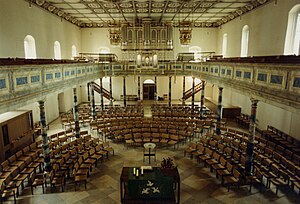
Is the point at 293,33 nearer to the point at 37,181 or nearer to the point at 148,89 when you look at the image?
the point at 37,181

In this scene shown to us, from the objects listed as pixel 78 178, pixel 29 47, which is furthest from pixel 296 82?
pixel 29 47

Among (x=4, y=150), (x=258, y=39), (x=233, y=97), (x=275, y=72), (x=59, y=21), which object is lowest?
(x=4, y=150)

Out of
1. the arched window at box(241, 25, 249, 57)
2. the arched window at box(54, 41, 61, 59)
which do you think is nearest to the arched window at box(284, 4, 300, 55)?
the arched window at box(241, 25, 249, 57)

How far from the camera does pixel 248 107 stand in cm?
2248

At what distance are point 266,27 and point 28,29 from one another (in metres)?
19.4

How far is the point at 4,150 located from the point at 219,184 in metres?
12.7

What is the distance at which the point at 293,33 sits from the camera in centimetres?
1606

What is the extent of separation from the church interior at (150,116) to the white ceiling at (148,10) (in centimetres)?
11

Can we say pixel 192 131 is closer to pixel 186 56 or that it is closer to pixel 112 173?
pixel 112 173

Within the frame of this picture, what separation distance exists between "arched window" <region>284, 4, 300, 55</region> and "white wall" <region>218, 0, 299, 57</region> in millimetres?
289

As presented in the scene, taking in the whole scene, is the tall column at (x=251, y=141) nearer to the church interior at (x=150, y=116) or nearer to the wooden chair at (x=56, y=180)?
the church interior at (x=150, y=116)

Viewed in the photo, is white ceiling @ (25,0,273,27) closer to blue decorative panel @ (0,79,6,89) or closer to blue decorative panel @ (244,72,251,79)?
blue decorative panel @ (244,72,251,79)

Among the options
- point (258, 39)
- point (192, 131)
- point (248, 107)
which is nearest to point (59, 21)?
point (192, 131)

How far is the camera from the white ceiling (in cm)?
2016
